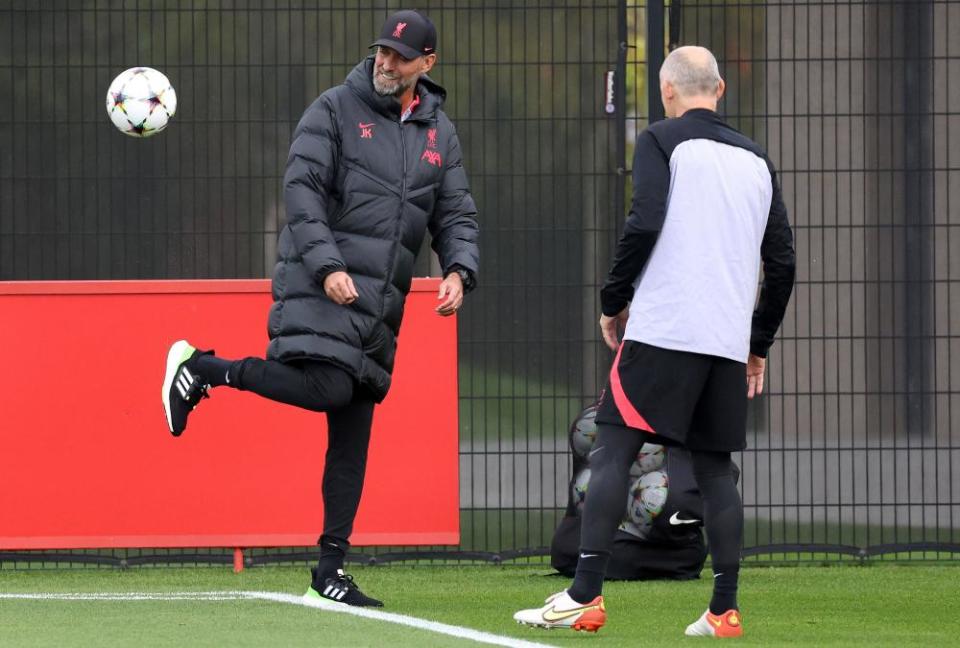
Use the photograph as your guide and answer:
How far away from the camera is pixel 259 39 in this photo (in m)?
8.18

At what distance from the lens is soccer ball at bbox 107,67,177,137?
753cm

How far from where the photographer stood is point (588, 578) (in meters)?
5.05

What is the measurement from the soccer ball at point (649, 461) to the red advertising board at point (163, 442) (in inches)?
30.5

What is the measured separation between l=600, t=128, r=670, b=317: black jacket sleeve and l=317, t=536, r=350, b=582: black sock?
1.40m

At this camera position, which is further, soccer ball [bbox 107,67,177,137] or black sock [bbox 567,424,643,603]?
soccer ball [bbox 107,67,177,137]

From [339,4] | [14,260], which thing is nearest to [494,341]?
[339,4]

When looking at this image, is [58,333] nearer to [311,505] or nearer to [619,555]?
[311,505]

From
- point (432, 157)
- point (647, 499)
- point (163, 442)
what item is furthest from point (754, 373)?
point (163, 442)

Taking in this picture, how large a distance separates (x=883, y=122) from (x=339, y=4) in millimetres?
2548

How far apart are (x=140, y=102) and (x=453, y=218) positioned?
2.05 metres

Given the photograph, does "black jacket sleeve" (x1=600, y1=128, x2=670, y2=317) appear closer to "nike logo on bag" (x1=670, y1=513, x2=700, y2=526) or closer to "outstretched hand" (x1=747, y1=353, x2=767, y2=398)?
"outstretched hand" (x1=747, y1=353, x2=767, y2=398)

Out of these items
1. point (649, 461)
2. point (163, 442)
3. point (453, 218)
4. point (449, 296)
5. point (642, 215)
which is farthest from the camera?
point (163, 442)

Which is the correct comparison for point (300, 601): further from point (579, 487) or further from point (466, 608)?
point (579, 487)

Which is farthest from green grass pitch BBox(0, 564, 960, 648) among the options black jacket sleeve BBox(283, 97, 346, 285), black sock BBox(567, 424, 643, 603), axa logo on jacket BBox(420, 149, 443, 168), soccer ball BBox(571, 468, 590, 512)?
axa logo on jacket BBox(420, 149, 443, 168)
